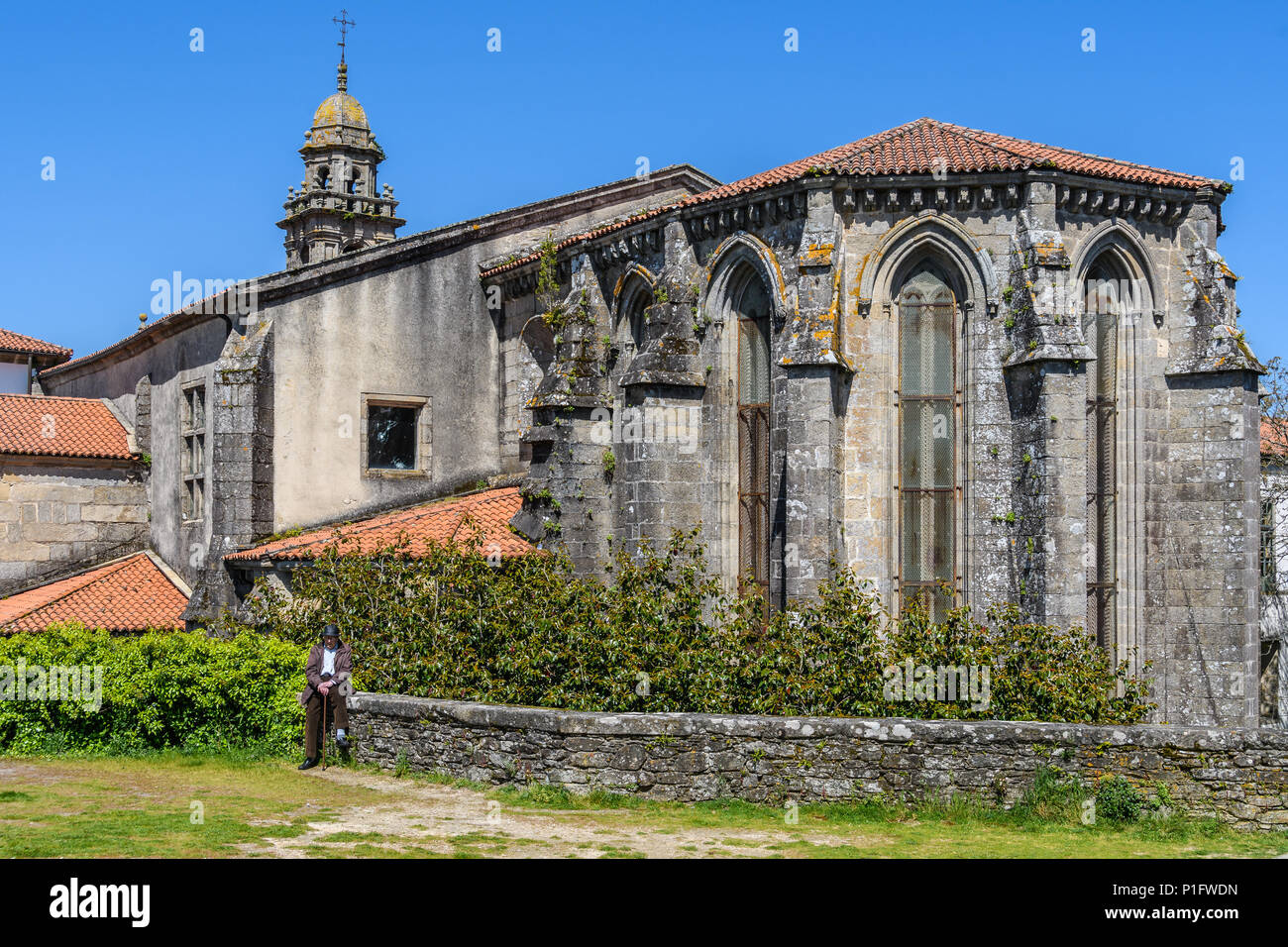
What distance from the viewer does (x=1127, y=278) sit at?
20.2 metres

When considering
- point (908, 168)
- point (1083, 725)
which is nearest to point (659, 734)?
point (1083, 725)

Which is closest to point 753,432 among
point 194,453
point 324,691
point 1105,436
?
point 1105,436

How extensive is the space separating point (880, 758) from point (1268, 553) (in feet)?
90.1

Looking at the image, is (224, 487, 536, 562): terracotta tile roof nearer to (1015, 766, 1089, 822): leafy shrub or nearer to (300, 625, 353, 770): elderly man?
(300, 625, 353, 770): elderly man

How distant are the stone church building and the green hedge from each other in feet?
20.6

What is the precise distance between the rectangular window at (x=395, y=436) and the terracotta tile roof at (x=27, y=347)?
16854mm

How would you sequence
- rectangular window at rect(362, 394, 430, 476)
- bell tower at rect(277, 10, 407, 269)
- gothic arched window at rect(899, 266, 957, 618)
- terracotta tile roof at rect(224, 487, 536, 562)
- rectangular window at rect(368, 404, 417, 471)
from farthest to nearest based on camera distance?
bell tower at rect(277, 10, 407, 269), rectangular window at rect(368, 404, 417, 471), rectangular window at rect(362, 394, 430, 476), terracotta tile roof at rect(224, 487, 536, 562), gothic arched window at rect(899, 266, 957, 618)

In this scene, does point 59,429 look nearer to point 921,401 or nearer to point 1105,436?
point 921,401

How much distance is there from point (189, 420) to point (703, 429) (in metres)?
11.0

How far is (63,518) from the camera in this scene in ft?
92.4

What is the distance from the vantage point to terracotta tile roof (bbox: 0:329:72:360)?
122 ft

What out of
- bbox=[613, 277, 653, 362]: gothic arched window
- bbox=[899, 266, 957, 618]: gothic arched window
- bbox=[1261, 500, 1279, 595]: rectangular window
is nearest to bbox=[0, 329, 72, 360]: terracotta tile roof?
bbox=[613, 277, 653, 362]: gothic arched window
